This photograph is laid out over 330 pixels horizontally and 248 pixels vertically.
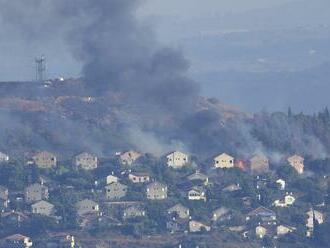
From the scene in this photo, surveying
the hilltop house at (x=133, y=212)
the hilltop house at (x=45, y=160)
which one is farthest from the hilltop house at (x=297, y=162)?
the hilltop house at (x=133, y=212)


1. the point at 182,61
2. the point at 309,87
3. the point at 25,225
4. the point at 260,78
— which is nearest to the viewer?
the point at 25,225

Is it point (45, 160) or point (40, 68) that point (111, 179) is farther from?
point (40, 68)

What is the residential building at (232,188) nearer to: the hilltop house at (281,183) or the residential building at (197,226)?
the hilltop house at (281,183)

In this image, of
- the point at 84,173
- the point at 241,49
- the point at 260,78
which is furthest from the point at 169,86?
the point at 241,49

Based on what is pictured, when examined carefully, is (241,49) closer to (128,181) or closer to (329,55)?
(329,55)

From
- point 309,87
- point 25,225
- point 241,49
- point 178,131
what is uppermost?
point 241,49

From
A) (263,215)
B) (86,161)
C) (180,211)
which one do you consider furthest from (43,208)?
(86,161)

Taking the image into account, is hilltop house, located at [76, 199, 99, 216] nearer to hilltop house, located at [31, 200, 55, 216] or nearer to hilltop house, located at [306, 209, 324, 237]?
hilltop house, located at [31, 200, 55, 216]
